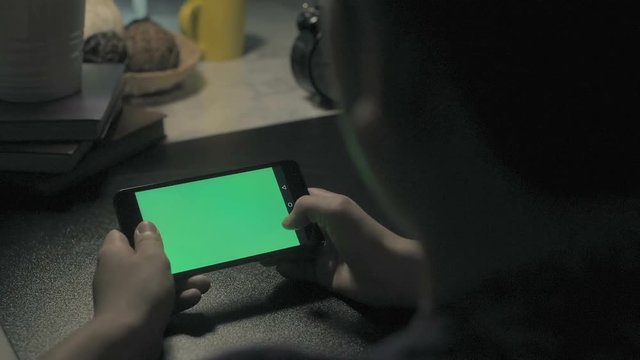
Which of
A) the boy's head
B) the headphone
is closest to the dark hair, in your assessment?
the boy's head

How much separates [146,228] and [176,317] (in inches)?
2.6

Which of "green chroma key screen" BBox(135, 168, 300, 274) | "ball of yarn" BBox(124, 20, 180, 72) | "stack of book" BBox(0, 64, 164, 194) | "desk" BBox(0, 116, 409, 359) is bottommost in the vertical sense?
"desk" BBox(0, 116, 409, 359)

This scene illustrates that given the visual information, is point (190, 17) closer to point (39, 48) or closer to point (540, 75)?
point (39, 48)

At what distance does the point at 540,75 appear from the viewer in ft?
0.96

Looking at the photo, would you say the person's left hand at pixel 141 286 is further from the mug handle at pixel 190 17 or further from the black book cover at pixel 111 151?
the mug handle at pixel 190 17

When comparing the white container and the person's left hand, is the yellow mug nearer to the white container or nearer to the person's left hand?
the white container

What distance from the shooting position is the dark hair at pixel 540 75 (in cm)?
28

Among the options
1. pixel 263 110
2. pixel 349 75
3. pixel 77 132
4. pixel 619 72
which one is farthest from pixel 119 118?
pixel 619 72

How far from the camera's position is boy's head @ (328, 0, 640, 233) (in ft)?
0.93

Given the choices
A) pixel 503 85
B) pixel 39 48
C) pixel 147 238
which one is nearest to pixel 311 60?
pixel 39 48

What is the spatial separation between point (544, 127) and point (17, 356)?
38 centimetres

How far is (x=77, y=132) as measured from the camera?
0.72 meters

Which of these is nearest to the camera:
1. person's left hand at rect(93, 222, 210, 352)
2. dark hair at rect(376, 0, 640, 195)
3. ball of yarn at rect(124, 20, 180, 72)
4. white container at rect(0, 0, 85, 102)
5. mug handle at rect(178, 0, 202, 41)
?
dark hair at rect(376, 0, 640, 195)

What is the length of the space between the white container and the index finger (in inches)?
9.4
